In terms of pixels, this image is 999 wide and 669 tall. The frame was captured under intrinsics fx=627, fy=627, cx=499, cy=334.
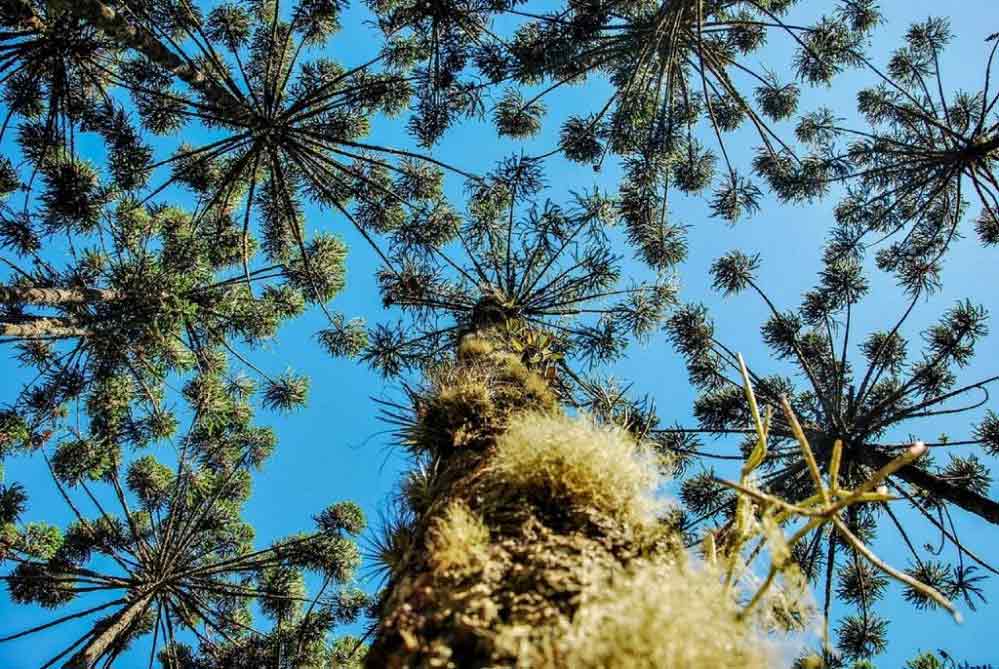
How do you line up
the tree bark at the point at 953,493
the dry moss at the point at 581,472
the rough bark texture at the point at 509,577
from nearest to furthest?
the rough bark texture at the point at 509,577, the dry moss at the point at 581,472, the tree bark at the point at 953,493

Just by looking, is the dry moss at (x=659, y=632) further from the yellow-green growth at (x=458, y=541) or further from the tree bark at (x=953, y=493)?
the tree bark at (x=953, y=493)

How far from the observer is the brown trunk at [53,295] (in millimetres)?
6854

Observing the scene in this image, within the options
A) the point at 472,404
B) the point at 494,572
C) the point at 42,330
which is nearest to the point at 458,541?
the point at 494,572

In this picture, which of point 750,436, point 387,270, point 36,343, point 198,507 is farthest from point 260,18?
point 750,436

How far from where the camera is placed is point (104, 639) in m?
6.89

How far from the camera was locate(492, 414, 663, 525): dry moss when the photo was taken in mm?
2318

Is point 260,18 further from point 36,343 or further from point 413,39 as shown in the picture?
point 36,343

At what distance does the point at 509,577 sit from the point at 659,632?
1.78ft

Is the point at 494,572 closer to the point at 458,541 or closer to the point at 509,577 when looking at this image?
the point at 509,577

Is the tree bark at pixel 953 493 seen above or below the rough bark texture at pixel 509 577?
above

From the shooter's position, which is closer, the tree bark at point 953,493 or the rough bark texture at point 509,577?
the rough bark texture at point 509,577

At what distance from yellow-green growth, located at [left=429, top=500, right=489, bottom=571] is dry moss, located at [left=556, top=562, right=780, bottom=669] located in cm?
43

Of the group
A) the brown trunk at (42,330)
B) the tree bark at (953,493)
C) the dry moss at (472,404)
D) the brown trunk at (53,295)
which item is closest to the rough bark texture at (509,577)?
the dry moss at (472,404)

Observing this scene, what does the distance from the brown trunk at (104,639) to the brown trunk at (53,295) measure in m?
3.70
